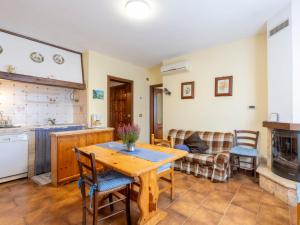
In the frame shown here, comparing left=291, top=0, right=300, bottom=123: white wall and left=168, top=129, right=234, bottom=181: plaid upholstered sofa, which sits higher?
left=291, top=0, right=300, bottom=123: white wall

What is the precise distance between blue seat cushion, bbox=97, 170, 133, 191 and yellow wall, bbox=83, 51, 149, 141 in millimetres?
2200

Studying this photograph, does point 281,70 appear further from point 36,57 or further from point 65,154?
point 36,57

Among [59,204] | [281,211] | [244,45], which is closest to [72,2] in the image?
[59,204]

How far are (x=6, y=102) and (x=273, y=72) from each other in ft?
15.6

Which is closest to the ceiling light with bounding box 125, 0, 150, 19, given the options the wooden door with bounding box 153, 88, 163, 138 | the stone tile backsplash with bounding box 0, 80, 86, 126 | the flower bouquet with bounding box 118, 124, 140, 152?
the flower bouquet with bounding box 118, 124, 140, 152

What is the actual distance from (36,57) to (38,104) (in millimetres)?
988

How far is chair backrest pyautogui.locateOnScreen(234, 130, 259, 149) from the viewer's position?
2.99 metres

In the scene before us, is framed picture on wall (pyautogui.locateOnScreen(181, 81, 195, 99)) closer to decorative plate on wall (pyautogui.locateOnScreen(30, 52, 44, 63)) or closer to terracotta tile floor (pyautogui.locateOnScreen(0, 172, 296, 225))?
terracotta tile floor (pyautogui.locateOnScreen(0, 172, 296, 225))

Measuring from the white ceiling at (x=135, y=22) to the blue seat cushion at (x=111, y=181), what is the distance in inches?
84.3

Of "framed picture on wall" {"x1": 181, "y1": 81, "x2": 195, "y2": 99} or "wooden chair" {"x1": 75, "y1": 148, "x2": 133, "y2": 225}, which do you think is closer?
"wooden chair" {"x1": 75, "y1": 148, "x2": 133, "y2": 225}

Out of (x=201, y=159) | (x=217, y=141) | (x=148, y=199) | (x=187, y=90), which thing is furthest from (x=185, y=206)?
(x=187, y=90)

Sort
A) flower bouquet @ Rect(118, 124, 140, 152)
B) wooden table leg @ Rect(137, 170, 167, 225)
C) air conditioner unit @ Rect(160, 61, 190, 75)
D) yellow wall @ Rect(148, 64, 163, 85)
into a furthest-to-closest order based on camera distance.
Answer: yellow wall @ Rect(148, 64, 163, 85) < air conditioner unit @ Rect(160, 61, 190, 75) < flower bouquet @ Rect(118, 124, 140, 152) < wooden table leg @ Rect(137, 170, 167, 225)

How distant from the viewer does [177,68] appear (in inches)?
156

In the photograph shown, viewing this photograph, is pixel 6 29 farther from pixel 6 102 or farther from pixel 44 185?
pixel 44 185
